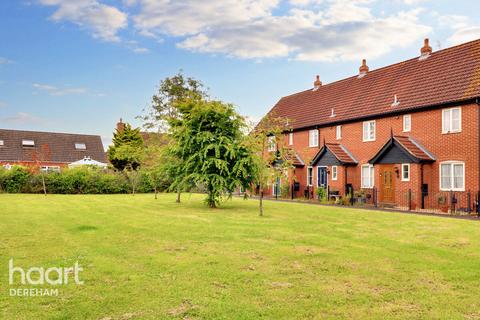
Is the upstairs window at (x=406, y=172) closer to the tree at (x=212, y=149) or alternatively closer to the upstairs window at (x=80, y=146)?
the tree at (x=212, y=149)

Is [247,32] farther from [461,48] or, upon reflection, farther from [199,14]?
[461,48]

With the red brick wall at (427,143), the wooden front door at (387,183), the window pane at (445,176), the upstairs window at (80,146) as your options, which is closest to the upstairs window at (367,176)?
the red brick wall at (427,143)

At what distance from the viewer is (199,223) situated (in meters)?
15.8

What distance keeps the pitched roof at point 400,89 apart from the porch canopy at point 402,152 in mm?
2289

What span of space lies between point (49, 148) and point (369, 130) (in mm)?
45528

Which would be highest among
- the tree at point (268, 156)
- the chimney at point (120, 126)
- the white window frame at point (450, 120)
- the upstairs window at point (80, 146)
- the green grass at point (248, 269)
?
the chimney at point (120, 126)

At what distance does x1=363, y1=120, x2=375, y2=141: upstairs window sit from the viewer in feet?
96.9

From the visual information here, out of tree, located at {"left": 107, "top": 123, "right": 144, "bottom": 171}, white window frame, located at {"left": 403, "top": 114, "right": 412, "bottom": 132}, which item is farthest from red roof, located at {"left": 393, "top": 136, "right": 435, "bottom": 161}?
tree, located at {"left": 107, "top": 123, "right": 144, "bottom": 171}

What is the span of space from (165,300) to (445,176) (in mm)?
21902

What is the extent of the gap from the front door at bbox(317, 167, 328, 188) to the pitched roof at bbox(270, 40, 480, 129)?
12.4 feet

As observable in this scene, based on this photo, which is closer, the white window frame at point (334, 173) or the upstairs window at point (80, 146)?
the white window frame at point (334, 173)

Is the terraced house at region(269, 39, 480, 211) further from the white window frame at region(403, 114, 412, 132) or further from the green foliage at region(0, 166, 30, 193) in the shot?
the green foliage at region(0, 166, 30, 193)

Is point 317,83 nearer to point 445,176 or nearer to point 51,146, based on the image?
point 445,176

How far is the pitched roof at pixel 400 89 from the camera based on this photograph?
81.4 ft
